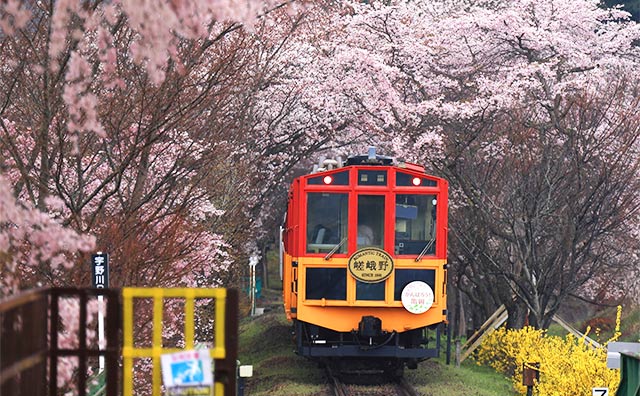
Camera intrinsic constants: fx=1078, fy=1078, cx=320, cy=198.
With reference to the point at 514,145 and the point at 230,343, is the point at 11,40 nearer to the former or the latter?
the point at 230,343

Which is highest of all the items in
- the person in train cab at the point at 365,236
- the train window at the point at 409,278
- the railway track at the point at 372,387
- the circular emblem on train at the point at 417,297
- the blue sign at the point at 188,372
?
the person in train cab at the point at 365,236

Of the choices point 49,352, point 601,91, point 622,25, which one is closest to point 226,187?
point 601,91

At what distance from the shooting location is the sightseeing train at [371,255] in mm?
13008

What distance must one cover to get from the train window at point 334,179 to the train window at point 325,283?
1048 millimetres

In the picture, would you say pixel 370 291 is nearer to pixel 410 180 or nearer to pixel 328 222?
pixel 328 222

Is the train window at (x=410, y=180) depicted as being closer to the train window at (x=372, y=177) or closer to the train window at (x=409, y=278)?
the train window at (x=372, y=177)

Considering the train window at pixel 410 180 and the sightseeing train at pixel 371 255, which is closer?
the sightseeing train at pixel 371 255

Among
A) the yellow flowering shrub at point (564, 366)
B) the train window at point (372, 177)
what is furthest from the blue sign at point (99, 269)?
the yellow flowering shrub at point (564, 366)

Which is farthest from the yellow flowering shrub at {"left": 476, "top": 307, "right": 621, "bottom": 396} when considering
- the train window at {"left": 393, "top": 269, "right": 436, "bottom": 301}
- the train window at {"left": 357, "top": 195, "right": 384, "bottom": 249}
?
the train window at {"left": 357, "top": 195, "right": 384, "bottom": 249}

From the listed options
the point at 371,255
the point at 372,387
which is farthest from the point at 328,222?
the point at 372,387

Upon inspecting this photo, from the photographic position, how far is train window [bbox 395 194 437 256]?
13109mm

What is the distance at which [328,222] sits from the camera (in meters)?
13.1

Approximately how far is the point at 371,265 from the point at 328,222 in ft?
2.43

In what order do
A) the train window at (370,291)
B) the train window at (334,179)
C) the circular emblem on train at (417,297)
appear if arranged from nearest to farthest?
the circular emblem on train at (417,297) < the train window at (370,291) < the train window at (334,179)
